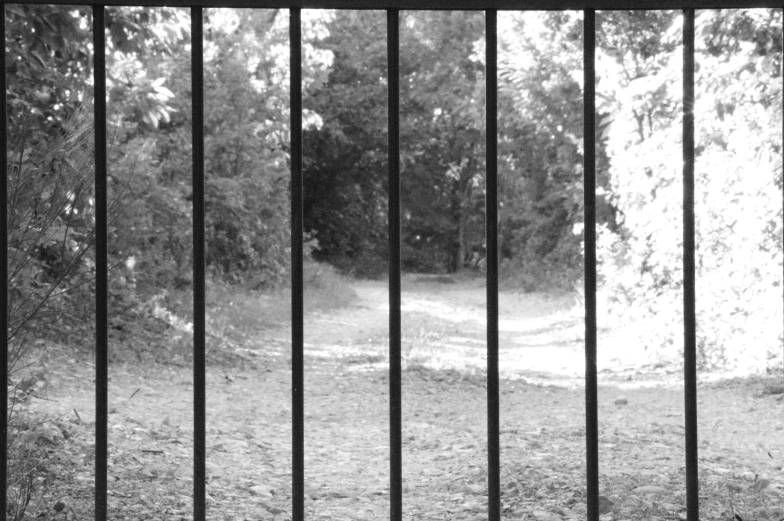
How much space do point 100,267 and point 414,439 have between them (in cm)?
450

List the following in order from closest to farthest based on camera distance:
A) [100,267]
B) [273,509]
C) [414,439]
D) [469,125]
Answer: [100,267], [273,509], [414,439], [469,125]

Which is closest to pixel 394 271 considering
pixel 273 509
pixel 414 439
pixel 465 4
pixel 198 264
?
pixel 198 264

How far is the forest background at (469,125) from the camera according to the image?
5215mm

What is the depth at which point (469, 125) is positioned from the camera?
88.5ft

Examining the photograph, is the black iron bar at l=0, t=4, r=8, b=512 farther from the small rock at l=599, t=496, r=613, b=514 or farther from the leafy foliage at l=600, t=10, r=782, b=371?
the leafy foliage at l=600, t=10, r=782, b=371

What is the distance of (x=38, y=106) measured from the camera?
21.0 ft

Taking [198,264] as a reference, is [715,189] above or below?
above

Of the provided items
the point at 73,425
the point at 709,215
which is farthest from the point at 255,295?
the point at 73,425

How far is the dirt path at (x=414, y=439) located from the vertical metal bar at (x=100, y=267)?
1.54m

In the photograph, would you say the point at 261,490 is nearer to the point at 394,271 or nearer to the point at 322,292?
the point at 394,271

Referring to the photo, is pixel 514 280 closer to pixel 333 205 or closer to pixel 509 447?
pixel 333 205

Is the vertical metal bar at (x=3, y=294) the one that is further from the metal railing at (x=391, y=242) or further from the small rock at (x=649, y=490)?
the small rock at (x=649, y=490)

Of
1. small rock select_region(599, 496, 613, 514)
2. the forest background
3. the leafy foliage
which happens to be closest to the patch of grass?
the forest background

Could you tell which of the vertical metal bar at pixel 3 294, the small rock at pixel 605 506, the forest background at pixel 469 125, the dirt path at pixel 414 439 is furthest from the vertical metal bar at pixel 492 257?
the small rock at pixel 605 506
